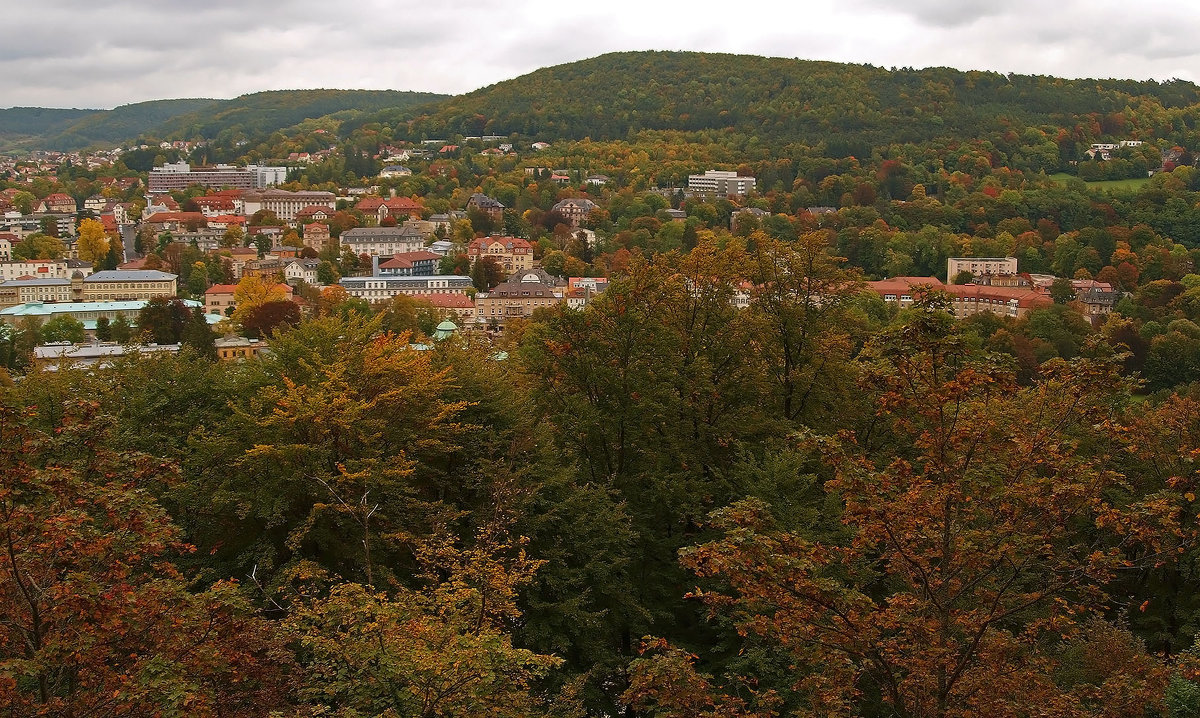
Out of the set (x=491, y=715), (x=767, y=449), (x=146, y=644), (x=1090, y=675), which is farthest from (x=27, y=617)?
(x=1090, y=675)

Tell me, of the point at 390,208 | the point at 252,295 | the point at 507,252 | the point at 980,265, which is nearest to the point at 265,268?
the point at 252,295

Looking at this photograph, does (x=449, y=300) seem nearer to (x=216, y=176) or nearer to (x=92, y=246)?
(x=92, y=246)

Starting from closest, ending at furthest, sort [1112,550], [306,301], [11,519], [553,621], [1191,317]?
[11,519]
[1112,550]
[553,621]
[1191,317]
[306,301]

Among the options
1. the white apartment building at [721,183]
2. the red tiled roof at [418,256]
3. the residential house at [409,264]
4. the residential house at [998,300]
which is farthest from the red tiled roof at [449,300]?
the white apartment building at [721,183]

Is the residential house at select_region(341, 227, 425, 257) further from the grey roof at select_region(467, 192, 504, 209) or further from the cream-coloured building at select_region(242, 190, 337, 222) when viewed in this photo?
the cream-coloured building at select_region(242, 190, 337, 222)

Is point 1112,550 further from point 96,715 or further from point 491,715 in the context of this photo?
point 96,715

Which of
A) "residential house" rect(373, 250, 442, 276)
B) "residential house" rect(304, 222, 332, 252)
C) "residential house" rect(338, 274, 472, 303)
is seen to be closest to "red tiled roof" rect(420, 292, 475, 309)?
"residential house" rect(338, 274, 472, 303)
